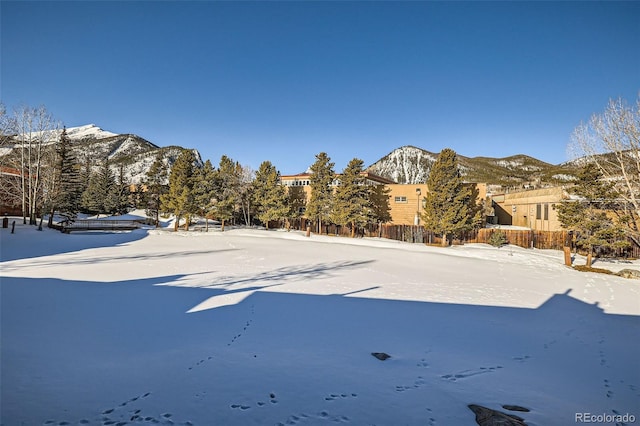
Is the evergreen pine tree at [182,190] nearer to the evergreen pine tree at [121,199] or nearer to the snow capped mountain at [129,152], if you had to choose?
the evergreen pine tree at [121,199]

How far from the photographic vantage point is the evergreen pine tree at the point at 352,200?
3209cm

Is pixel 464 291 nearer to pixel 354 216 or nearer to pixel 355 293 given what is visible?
pixel 355 293

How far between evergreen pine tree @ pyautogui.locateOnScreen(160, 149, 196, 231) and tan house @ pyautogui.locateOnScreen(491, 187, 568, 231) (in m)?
37.3

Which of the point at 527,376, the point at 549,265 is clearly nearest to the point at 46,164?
the point at 527,376

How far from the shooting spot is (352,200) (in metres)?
32.8

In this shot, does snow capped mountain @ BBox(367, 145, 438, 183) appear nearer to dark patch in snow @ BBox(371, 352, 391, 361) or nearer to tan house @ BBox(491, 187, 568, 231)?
tan house @ BBox(491, 187, 568, 231)

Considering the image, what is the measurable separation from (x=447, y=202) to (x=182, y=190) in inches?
1194

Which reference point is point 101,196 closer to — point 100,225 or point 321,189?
point 100,225

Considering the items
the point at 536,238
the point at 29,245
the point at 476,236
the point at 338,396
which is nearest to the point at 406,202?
the point at 476,236

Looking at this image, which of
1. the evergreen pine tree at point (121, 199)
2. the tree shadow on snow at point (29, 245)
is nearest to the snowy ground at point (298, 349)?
the tree shadow on snow at point (29, 245)

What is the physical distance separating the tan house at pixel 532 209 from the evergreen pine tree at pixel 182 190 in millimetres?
37348

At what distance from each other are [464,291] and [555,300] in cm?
287

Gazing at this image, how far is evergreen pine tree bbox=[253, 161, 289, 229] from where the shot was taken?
1439 inches

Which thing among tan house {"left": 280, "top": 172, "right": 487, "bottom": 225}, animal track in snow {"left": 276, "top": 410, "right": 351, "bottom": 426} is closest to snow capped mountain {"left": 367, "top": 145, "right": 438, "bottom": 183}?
tan house {"left": 280, "top": 172, "right": 487, "bottom": 225}
